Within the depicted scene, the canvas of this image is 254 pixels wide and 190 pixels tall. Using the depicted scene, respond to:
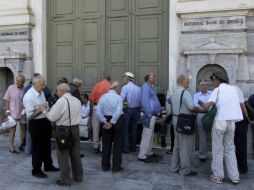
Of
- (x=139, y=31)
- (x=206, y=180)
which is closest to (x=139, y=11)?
(x=139, y=31)

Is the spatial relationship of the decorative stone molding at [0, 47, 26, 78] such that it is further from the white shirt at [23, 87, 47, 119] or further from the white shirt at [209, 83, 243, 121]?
the white shirt at [209, 83, 243, 121]

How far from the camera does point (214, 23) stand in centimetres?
805

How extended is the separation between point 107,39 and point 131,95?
7.45 ft

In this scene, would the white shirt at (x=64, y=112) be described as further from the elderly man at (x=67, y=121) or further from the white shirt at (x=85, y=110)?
the white shirt at (x=85, y=110)

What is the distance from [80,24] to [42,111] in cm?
444

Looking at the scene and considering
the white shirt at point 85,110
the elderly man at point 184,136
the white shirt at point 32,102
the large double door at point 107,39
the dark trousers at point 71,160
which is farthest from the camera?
the large double door at point 107,39

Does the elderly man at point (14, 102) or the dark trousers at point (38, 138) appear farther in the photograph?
the elderly man at point (14, 102)

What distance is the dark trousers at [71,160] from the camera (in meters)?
5.80

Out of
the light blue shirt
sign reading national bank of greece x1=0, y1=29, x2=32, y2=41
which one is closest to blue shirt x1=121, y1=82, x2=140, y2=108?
the light blue shirt

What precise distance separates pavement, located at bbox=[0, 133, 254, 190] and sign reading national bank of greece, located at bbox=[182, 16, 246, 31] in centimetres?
290

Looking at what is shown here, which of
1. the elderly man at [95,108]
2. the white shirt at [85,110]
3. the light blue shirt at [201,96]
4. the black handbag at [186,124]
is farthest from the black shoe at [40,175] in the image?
the light blue shirt at [201,96]

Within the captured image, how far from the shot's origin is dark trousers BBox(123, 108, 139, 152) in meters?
8.16

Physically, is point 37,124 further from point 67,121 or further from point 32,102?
point 67,121

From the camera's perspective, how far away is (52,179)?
6.22 m
